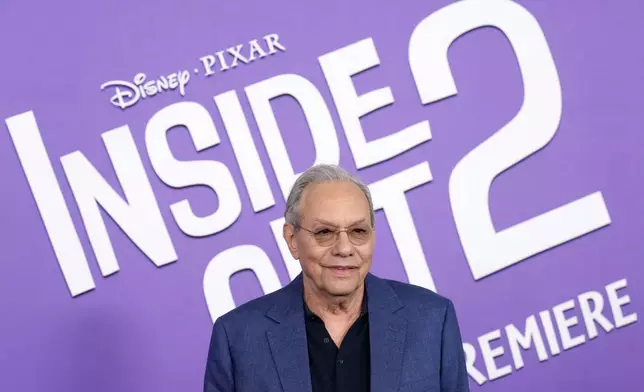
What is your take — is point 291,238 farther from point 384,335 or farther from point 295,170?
point 295,170

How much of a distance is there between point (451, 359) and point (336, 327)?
0.26 m

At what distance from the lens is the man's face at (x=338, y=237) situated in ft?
6.44

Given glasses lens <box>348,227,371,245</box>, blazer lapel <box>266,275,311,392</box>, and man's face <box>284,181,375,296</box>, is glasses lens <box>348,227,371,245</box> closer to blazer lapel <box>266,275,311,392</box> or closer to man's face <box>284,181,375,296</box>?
man's face <box>284,181,375,296</box>

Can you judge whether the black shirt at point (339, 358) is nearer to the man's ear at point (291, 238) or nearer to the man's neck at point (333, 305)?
the man's neck at point (333, 305)

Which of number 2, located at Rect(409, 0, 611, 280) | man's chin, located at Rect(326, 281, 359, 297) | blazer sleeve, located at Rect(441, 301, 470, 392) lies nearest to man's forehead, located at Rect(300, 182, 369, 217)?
man's chin, located at Rect(326, 281, 359, 297)

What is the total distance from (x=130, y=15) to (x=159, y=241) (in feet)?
2.47

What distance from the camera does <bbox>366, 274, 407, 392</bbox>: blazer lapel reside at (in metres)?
1.92

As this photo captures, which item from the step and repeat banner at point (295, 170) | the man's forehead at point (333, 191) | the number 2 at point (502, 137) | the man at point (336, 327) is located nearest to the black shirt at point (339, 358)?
the man at point (336, 327)

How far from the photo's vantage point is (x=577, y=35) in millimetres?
3234

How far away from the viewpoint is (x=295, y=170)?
3104mm

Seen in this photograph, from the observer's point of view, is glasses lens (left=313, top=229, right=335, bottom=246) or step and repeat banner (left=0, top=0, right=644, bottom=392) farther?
step and repeat banner (left=0, top=0, right=644, bottom=392)

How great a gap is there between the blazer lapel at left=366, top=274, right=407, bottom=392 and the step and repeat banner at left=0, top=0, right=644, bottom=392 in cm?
106

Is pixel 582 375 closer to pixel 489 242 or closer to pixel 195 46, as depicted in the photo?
pixel 489 242

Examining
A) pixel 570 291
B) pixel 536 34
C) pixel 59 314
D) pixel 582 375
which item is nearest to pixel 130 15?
pixel 59 314
